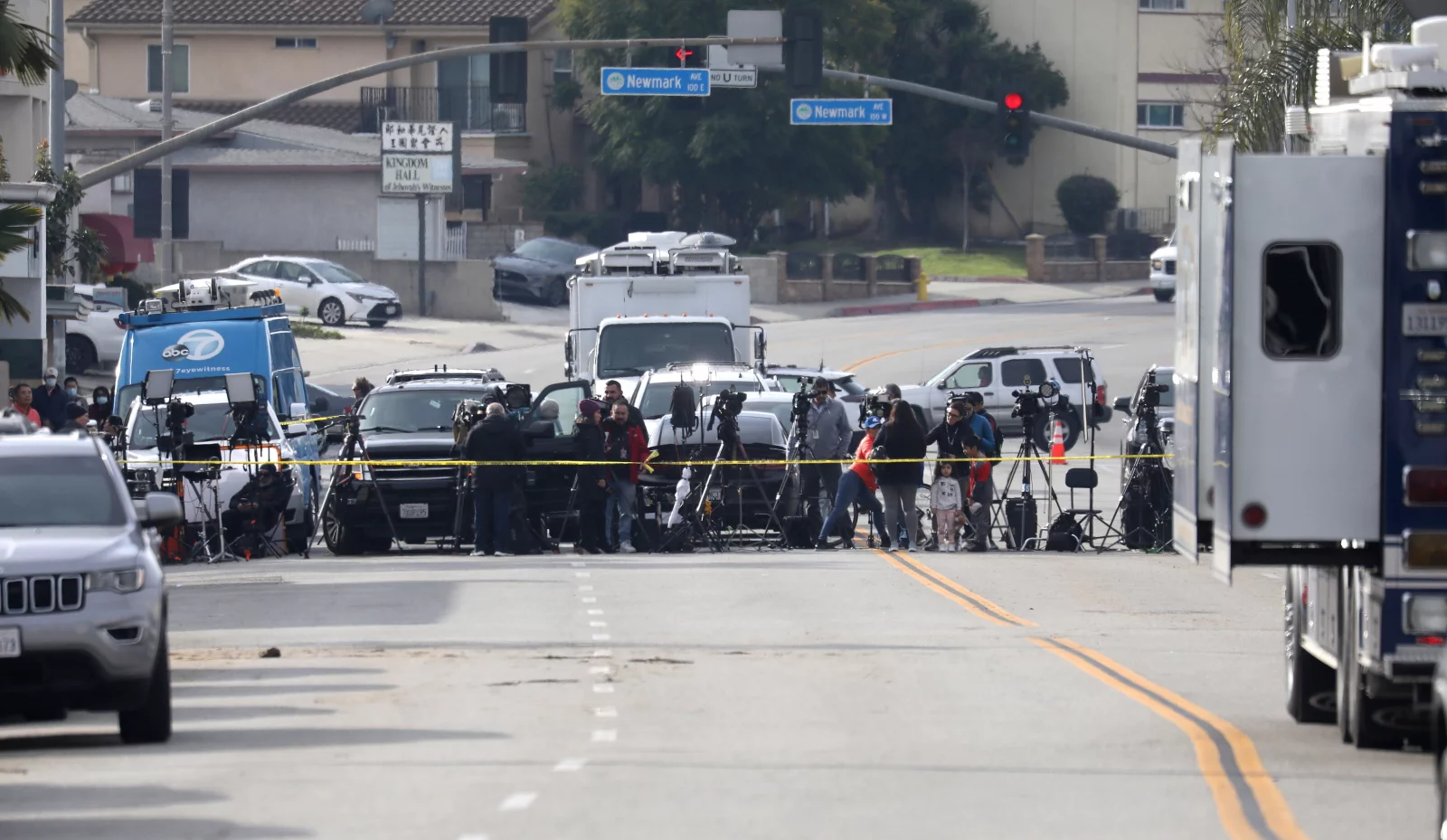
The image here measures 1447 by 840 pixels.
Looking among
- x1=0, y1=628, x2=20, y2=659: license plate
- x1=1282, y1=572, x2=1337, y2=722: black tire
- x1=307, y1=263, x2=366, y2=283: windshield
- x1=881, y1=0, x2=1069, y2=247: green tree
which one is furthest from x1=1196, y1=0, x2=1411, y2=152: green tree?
x1=881, y1=0, x2=1069, y2=247: green tree

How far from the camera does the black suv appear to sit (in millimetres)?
22375

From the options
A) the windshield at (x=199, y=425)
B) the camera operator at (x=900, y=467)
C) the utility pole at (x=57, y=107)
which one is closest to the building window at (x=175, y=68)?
the utility pole at (x=57, y=107)

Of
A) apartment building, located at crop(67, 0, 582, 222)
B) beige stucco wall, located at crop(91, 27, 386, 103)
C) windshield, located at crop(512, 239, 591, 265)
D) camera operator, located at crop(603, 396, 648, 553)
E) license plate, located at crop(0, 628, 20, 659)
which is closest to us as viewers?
license plate, located at crop(0, 628, 20, 659)

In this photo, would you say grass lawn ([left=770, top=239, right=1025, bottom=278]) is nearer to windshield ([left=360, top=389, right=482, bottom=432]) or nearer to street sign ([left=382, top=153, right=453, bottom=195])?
street sign ([left=382, top=153, right=453, bottom=195])

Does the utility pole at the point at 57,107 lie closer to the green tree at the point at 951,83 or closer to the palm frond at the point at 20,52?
the palm frond at the point at 20,52

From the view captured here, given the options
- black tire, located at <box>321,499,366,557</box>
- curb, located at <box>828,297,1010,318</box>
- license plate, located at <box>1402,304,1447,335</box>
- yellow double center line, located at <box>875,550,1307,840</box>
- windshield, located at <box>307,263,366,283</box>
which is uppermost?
windshield, located at <box>307,263,366,283</box>

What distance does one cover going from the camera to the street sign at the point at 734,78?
41.0 meters

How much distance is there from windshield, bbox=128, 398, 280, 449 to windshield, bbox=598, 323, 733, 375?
541 cm

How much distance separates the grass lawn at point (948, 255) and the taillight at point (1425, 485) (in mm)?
55411

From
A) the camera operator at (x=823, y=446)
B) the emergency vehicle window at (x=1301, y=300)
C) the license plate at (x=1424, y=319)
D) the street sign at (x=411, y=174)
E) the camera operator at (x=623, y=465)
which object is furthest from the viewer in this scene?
the street sign at (x=411, y=174)

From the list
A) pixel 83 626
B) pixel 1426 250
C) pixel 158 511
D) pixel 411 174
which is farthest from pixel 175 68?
pixel 1426 250

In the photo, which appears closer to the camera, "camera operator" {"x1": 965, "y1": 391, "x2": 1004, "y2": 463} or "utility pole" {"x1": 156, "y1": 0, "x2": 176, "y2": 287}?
"camera operator" {"x1": 965, "y1": 391, "x2": 1004, "y2": 463}

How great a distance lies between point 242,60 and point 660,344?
43305mm

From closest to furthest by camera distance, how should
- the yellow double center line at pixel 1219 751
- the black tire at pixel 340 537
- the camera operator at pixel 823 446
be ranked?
the yellow double center line at pixel 1219 751
the black tire at pixel 340 537
the camera operator at pixel 823 446
